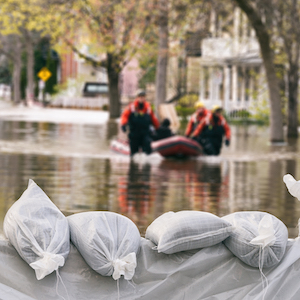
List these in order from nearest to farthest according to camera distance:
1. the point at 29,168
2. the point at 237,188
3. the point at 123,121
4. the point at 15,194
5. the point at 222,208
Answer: the point at 222,208 < the point at 15,194 < the point at 237,188 < the point at 29,168 < the point at 123,121

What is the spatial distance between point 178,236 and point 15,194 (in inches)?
258

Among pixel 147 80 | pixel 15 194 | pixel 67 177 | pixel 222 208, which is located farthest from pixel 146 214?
pixel 147 80

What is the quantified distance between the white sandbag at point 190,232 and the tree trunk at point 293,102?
22.3m

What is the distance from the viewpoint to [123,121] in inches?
656

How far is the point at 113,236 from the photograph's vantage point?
3.95 metres

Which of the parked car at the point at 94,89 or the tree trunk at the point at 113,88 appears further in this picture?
the parked car at the point at 94,89

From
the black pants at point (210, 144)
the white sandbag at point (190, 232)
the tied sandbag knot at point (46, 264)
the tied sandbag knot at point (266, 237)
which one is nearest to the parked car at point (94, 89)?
the black pants at point (210, 144)

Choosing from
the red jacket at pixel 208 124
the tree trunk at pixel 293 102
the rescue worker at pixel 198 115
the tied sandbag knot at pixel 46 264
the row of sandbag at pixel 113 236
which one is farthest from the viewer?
the tree trunk at pixel 293 102

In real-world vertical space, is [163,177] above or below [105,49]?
below

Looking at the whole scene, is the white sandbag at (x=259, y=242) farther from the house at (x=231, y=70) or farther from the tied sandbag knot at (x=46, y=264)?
the house at (x=231, y=70)

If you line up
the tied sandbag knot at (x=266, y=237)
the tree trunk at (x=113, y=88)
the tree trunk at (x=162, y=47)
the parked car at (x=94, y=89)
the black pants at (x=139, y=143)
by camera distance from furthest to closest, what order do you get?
the parked car at (x=94, y=89)
the tree trunk at (x=113, y=88)
the tree trunk at (x=162, y=47)
the black pants at (x=139, y=143)
the tied sandbag knot at (x=266, y=237)

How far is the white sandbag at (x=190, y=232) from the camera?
3.97 m

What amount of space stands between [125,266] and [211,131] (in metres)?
14.2

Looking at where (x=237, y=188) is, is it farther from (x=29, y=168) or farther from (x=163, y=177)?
(x=29, y=168)
